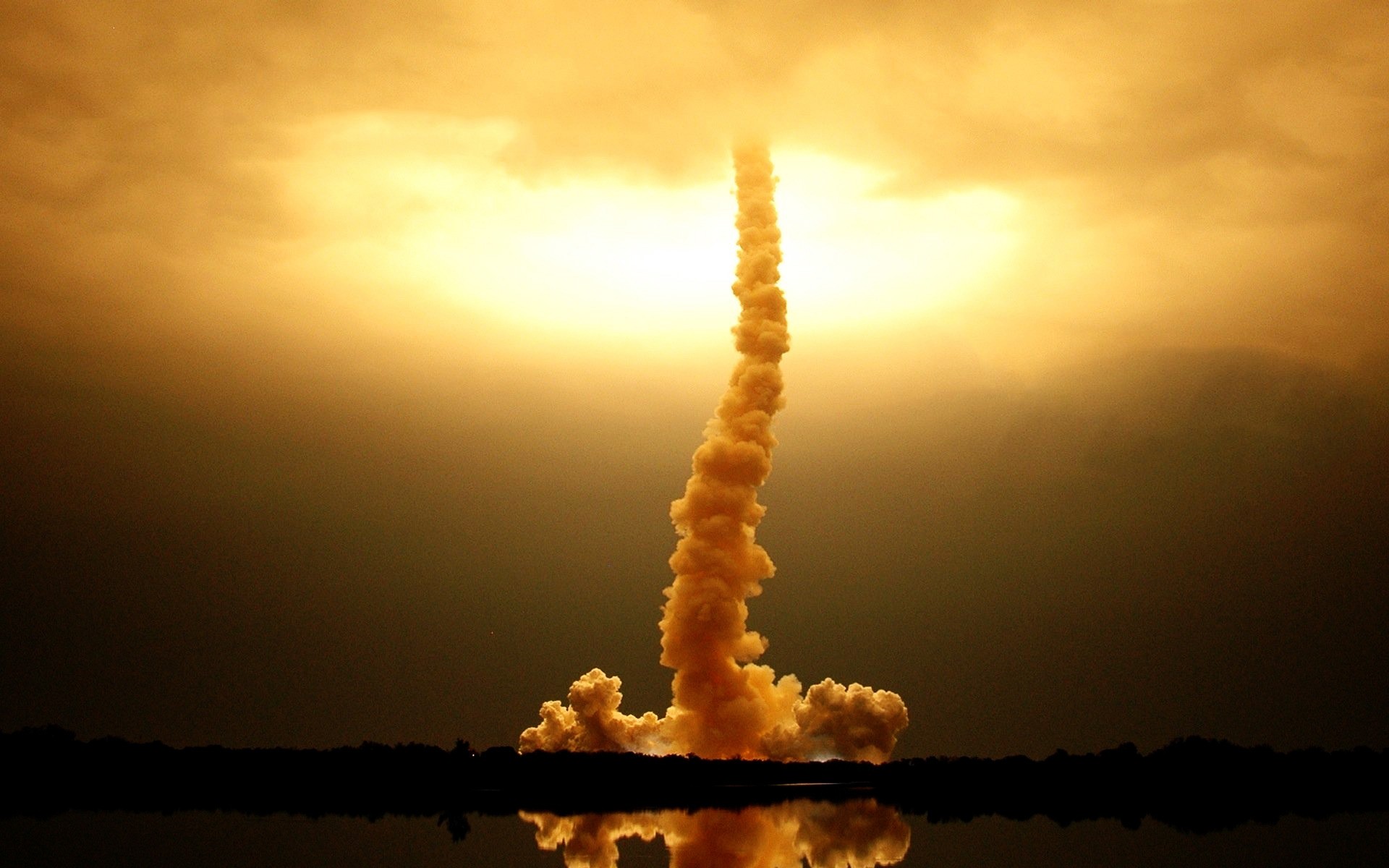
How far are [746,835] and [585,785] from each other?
41814mm

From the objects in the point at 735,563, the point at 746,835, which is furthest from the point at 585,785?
the point at 746,835

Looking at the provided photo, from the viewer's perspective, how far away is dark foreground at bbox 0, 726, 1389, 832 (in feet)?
284

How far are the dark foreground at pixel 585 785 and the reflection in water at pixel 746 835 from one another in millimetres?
5927

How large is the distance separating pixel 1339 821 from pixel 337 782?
7047 centimetres

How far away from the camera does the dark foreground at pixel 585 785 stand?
86.6m

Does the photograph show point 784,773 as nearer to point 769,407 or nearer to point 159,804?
point 769,407

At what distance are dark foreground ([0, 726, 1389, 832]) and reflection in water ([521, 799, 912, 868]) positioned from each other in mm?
5927

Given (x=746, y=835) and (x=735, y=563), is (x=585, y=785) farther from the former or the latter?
(x=746, y=835)

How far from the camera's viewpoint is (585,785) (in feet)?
340

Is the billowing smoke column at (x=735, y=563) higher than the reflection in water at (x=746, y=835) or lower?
higher

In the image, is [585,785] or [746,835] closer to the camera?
[746,835]

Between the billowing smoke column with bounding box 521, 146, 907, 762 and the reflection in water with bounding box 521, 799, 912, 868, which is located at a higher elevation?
the billowing smoke column with bounding box 521, 146, 907, 762

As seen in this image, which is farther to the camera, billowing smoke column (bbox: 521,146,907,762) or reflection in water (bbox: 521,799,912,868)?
billowing smoke column (bbox: 521,146,907,762)

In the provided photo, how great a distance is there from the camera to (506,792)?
101438mm
